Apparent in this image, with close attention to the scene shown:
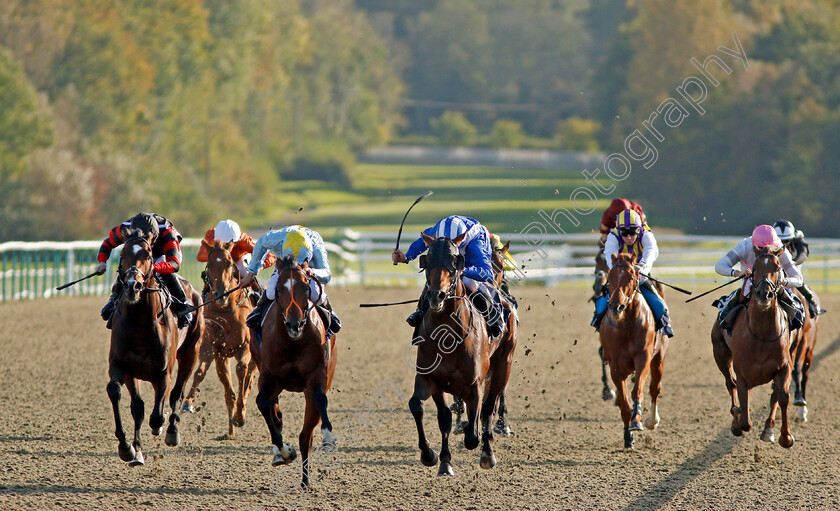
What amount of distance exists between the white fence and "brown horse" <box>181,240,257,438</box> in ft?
31.1

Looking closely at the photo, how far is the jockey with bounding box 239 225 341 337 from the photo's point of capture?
724 cm

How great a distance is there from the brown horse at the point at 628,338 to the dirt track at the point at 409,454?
325 mm

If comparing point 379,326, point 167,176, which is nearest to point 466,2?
point 167,176

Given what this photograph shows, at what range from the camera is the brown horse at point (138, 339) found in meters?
7.15

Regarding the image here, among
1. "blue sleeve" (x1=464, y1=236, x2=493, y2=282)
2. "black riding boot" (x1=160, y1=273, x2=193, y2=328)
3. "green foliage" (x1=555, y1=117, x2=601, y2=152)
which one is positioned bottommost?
"black riding boot" (x1=160, y1=273, x2=193, y2=328)

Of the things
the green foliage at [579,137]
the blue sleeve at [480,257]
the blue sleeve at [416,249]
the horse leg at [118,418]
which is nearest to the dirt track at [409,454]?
the horse leg at [118,418]

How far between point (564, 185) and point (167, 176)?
24.7 m

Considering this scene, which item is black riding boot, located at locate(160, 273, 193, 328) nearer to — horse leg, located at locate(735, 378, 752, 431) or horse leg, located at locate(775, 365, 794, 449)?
horse leg, located at locate(735, 378, 752, 431)

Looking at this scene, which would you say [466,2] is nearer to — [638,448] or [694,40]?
[694,40]

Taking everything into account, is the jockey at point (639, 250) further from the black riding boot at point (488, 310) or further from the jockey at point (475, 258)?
the black riding boot at point (488, 310)

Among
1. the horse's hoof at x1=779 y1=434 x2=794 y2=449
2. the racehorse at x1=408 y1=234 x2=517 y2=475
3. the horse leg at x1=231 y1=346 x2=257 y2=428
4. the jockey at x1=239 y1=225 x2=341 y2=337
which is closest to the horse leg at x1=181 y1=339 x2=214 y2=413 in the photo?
the horse leg at x1=231 y1=346 x2=257 y2=428

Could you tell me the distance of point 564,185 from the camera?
59125 millimetres

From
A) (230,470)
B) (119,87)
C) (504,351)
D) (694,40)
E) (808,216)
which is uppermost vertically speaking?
(694,40)

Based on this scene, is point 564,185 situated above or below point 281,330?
above
